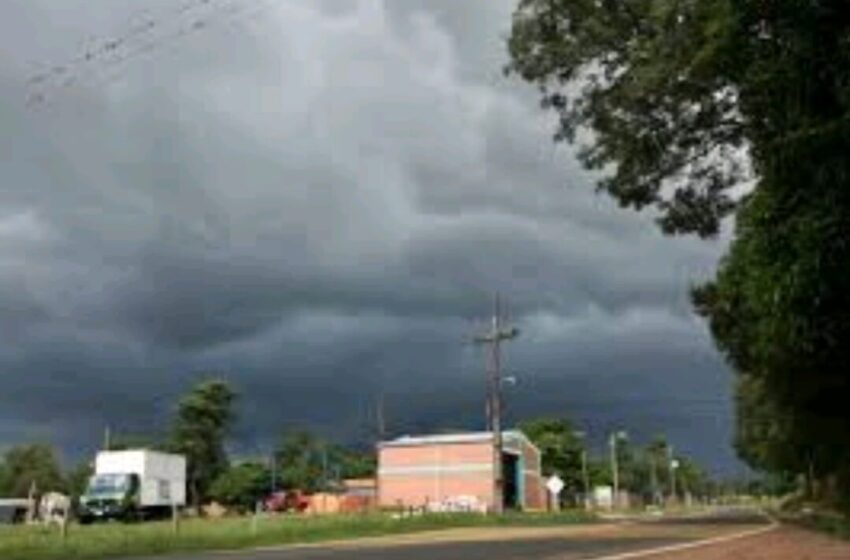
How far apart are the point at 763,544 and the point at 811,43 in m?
21.5

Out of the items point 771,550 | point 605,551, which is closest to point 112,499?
point 605,551

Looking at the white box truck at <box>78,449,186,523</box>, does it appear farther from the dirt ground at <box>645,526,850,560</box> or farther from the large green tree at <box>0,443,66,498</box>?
the large green tree at <box>0,443,66,498</box>

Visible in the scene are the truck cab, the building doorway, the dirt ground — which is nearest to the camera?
the dirt ground

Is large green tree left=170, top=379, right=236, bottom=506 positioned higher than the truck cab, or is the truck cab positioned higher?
large green tree left=170, top=379, right=236, bottom=506

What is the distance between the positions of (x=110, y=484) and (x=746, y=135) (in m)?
55.4

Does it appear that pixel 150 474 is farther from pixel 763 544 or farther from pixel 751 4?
pixel 751 4

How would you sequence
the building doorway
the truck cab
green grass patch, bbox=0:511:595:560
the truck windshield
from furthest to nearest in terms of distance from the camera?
the building doorway → the truck windshield → the truck cab → green grass patch, bbox=0:511:595:560

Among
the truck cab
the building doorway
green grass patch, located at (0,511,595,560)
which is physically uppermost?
the building doorway

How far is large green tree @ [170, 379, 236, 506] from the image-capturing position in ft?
547

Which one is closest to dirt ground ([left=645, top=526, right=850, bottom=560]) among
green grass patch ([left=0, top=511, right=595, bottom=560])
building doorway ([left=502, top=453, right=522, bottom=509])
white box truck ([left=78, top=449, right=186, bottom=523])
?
green grass patch ([left=0, top=511, right=595, bottom=560])

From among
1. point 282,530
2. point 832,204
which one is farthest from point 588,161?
point 282,530

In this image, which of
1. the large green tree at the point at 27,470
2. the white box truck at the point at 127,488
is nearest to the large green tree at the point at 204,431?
the large green tree at the point at 27,470

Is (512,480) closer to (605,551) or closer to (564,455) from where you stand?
(564,455)

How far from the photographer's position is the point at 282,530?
194 feet
